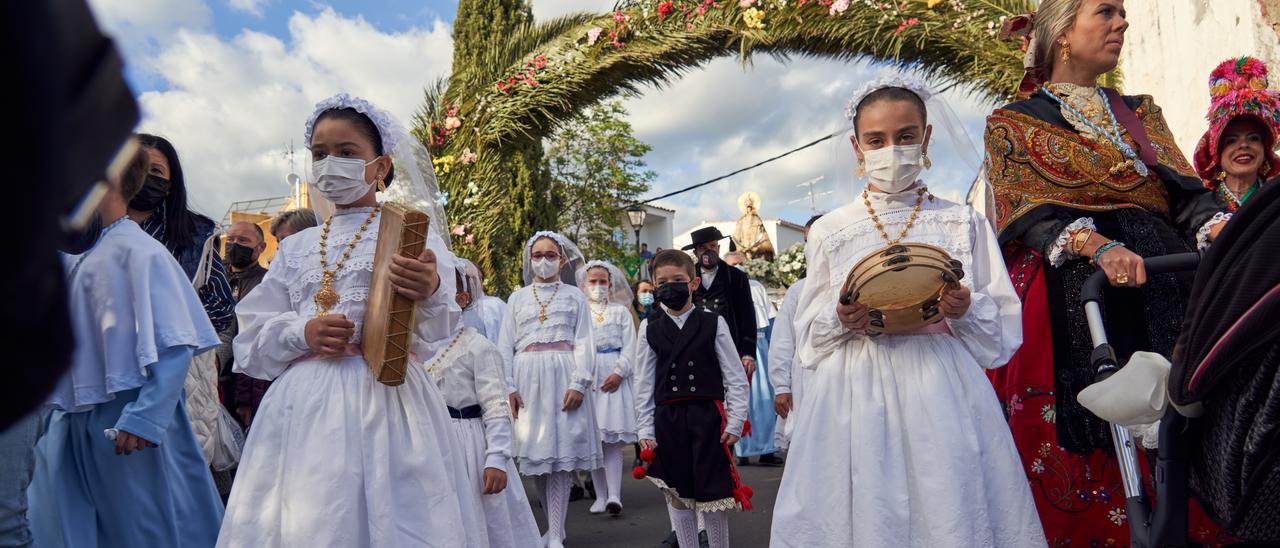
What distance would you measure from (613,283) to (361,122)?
7473 mm

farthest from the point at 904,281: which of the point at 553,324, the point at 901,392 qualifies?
the point at 553,324

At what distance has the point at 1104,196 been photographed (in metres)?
3.71

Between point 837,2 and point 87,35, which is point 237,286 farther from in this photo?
point 837,2

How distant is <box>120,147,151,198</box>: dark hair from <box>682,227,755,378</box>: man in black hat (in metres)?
6.33

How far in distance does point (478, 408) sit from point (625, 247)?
3153 cm

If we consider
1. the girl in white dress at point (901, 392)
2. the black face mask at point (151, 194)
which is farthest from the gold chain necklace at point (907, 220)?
the black face mask at point (151, 194)

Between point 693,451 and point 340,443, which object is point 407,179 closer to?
point 340,443

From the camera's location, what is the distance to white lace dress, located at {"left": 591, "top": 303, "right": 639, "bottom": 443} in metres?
9.38

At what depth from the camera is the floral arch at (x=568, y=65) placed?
12.0 m

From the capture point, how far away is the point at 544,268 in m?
9.40

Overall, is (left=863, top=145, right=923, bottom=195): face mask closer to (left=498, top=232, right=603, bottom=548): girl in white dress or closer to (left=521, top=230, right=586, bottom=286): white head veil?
(left=498, top=232, right=603, bottom=548): girl in white dress

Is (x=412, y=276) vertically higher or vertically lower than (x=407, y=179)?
lower

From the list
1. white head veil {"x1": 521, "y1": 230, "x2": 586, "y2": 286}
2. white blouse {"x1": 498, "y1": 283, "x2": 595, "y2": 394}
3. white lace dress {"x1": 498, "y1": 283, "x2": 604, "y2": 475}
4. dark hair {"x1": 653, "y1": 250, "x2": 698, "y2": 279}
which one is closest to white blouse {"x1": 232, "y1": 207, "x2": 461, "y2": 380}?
dark hair {"x1": 653, "y1": 250, "x2": 698, "y2": 279}

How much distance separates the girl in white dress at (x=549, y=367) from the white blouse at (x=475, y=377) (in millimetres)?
2915
